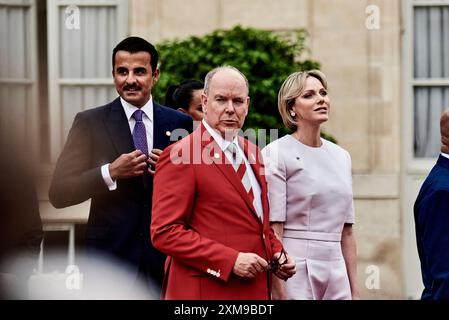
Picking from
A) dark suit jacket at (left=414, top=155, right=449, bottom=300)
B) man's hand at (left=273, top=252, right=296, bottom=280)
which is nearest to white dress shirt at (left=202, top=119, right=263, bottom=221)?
man's hand at (left=273, top=252, right=296, bottom=280)

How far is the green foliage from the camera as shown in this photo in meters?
7.50

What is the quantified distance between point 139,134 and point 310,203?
0.77 metres

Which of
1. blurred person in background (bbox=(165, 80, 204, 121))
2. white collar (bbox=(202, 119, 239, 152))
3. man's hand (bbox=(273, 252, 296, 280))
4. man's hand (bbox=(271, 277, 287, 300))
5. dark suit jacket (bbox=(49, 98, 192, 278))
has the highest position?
blurred person in background (bbox=(165, 80, 204, 121))

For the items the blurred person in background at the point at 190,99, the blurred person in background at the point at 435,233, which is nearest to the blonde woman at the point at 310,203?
the blurred person in background at the point at 435,233

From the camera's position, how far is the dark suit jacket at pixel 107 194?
13.5 ft

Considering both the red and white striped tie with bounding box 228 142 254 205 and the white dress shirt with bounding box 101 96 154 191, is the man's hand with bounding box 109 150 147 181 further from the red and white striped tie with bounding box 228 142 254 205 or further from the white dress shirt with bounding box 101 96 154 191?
the red and white striped tie with bounding box 228 142 254 205

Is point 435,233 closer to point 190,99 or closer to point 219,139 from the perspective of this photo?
point 219,139

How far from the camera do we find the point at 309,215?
418cm

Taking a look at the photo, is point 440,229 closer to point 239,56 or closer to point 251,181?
point 251,181

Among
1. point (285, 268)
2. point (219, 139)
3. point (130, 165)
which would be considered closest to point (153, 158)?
point (130, 165)

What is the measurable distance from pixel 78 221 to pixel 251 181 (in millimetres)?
5447

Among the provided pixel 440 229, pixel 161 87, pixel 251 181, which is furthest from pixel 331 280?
pixel 161 87

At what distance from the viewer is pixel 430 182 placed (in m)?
4.16

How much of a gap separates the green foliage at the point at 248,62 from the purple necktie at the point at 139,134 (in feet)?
10.1
